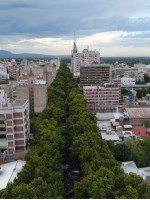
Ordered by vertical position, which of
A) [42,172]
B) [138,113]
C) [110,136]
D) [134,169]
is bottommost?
[134,169]

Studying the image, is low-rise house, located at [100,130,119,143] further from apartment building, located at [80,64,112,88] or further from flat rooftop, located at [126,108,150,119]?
apartment building, located at [80,64,112,88]

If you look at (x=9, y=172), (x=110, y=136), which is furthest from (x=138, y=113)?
(x=9, y=172)

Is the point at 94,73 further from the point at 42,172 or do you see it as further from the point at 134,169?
the point at 42,172

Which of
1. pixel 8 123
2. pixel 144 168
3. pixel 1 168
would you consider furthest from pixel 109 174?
pixel 8 123

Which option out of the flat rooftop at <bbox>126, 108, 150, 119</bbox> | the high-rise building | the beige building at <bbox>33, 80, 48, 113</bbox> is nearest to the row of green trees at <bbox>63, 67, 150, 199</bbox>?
the flat rooftop at <bbox>126, 108, 150, 119</bbox>

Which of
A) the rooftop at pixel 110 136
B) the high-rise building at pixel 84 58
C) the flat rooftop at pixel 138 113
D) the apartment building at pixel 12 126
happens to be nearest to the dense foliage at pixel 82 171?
the apartment building at pixel 12 126

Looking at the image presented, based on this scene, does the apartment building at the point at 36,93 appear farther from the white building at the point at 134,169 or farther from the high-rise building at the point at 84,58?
the high-rise building at the point at 84,58
